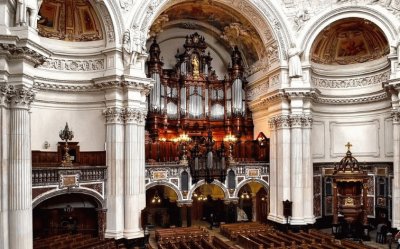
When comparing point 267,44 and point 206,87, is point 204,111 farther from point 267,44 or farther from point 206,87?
point 267,44

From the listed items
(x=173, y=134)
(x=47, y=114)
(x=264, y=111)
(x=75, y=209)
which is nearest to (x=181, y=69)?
(x=173, y=134)

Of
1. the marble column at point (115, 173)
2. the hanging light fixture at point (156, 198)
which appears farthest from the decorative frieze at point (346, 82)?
the marble column at point (115, 173)

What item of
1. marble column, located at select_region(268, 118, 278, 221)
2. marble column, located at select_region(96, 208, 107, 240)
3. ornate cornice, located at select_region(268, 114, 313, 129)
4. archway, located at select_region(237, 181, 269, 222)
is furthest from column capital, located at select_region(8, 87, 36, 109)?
archway, located at select_region(237, 181, 269, 222)

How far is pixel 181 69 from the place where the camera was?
1013 inches

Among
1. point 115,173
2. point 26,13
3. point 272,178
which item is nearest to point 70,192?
point 115,173

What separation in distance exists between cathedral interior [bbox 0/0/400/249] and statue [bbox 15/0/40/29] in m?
0.06

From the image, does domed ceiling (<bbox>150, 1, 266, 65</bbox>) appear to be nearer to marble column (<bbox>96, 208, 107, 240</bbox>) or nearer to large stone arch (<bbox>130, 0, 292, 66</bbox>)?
large stone arch (<bbox>130, 0, 292, 66</bbox>)

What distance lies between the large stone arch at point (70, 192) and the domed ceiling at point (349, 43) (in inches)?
600

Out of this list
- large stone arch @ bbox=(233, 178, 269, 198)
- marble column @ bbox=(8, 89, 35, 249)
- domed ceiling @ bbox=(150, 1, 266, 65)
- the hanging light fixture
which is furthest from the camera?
domed ceiling @ bbox=(150, 1, 266, 65)

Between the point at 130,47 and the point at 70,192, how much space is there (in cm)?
764

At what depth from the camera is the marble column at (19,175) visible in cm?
1201

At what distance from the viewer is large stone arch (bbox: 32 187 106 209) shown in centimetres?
1620

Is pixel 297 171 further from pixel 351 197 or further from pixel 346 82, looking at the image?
pixel 346 82

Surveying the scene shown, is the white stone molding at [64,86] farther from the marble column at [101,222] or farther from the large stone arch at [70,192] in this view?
the marble column at [101,222]
